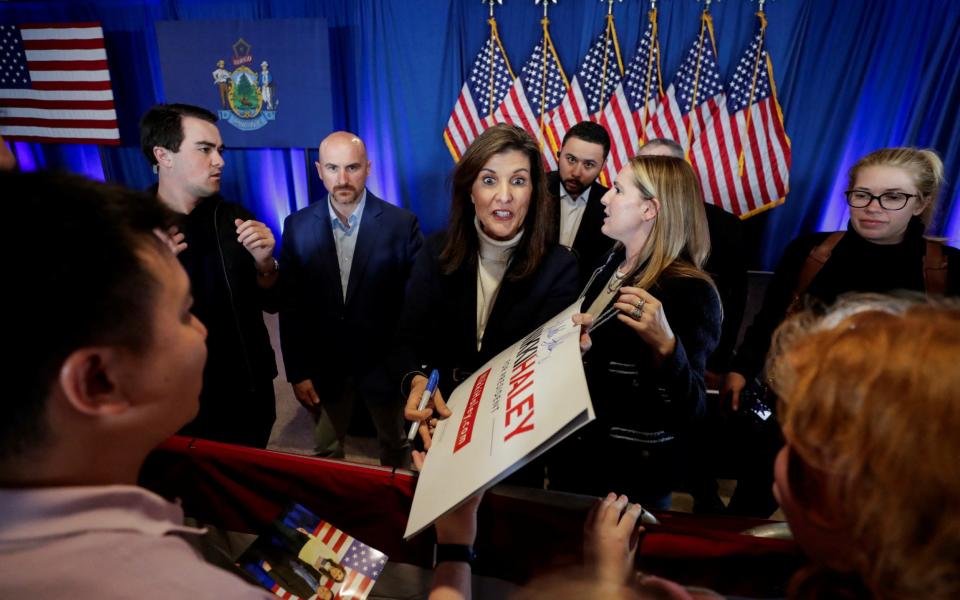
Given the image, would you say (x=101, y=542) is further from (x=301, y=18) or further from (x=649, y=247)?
(x=301, y=18)

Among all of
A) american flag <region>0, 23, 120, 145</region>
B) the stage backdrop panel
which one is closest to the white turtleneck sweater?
the stage backdrop panel

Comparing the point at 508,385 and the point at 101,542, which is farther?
the point at 508,385

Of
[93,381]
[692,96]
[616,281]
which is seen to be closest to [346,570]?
[93,381]

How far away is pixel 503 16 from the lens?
4.53 m

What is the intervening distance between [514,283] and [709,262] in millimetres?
1600

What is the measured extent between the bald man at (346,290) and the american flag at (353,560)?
1355 mm

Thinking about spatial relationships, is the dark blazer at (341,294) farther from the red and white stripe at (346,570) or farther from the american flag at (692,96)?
the american flag at (692,96)

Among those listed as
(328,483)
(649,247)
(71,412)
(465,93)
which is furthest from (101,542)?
(465,93)

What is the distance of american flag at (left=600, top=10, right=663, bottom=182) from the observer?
4.34 m

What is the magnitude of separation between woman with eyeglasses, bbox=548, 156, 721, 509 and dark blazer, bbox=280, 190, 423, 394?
1.25 m

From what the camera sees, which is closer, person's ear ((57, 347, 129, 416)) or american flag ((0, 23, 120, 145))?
person's ear ((57, 347, 129, 416))

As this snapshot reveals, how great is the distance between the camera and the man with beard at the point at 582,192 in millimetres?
3332

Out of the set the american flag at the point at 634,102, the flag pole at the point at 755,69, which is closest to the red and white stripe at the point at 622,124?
the american flag at the point at 634,102

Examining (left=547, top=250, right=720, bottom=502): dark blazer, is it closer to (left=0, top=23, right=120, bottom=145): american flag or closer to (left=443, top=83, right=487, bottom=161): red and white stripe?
(left=443, top=83, right=487, bottom=161): red and white stripe
